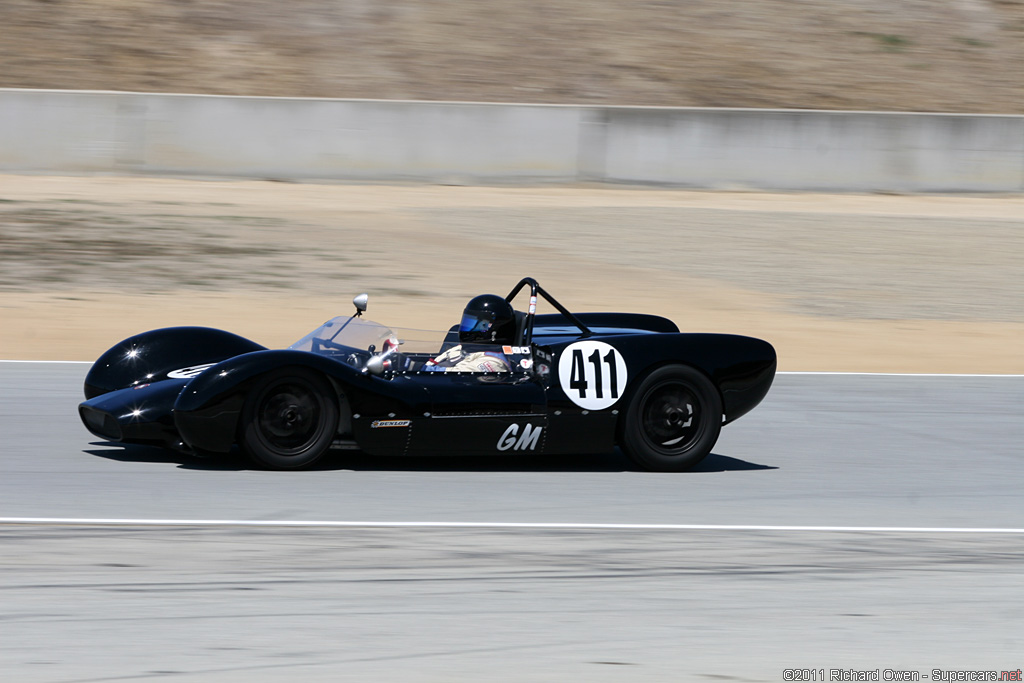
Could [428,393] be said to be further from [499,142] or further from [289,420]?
[499,142]

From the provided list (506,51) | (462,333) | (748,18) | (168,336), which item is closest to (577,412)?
(462,333)

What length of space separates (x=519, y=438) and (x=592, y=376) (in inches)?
19.4

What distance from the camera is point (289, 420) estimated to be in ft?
20.9

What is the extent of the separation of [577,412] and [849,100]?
22.2 metres

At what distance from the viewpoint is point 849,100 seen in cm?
2708

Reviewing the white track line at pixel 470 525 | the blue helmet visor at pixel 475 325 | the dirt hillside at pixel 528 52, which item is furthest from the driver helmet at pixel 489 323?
the dirt hillside at pixel 528 52

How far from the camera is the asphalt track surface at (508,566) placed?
4.07m

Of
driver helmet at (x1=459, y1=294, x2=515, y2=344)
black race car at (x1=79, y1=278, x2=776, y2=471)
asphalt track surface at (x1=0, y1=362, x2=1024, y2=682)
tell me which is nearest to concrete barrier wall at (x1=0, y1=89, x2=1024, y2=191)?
asphalt track surface at (x1=0, y1=362, x2=1024, y2=682)

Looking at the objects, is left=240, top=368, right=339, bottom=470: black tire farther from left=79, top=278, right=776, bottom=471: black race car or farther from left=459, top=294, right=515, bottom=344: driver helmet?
left=459, top=294, right=515, bottom=344: driver helmet

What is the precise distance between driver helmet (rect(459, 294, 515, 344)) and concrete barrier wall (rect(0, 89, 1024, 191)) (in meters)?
13.4

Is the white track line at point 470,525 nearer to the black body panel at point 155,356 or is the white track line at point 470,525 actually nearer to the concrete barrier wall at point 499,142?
the black body panel at point 155,356

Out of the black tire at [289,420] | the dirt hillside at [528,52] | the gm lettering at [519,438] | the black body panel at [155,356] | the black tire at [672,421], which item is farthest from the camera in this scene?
the dirt hillside at [528,52]

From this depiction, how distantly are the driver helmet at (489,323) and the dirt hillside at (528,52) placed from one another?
61.4ft

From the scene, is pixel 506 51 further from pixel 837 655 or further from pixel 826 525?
pixel 837 655
